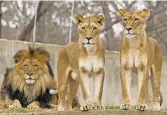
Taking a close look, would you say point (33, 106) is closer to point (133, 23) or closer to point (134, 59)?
point (134, 59)

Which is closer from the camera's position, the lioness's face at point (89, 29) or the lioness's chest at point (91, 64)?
the lioness's face at point (89, 29)

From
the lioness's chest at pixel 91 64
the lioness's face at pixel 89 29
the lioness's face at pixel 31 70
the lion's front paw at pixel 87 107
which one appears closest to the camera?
the lion's front paw at pixel 87 107

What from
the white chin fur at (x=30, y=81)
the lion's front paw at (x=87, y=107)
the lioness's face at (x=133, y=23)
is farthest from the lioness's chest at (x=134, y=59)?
the white chin fur at (x=30, y=81)

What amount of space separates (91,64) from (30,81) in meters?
2.68

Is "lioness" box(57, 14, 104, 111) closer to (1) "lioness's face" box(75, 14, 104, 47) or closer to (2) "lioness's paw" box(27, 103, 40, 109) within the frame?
(1) "lioness's face" box(75, 14, 104, 47)

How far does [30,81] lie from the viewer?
921 cm

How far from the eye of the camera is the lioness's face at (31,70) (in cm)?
916

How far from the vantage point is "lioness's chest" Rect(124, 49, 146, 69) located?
6754 mm

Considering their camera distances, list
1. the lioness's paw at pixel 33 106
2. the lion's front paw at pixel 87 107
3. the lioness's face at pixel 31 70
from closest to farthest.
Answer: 1. the lion's front paw at pixel 87 107
2. the lioness's paw at pixel 33 106
3. the lioness's face at pixel 31 70

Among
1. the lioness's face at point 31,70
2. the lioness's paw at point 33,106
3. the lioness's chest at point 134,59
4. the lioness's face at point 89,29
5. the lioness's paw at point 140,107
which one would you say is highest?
the lioness's face at point 89,29

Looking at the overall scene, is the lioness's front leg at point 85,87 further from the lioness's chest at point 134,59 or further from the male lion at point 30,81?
the male lion at point 30,81

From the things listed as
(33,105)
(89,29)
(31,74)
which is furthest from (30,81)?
(89,29)

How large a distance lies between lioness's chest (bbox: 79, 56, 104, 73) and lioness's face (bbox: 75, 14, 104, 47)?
20 centimetres

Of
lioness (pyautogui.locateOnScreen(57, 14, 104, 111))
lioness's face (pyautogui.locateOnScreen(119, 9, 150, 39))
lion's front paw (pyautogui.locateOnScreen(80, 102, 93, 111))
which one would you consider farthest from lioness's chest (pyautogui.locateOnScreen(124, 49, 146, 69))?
lion's front paw (pyautogui.locateOnScreen(80, 102, 93, 111))
